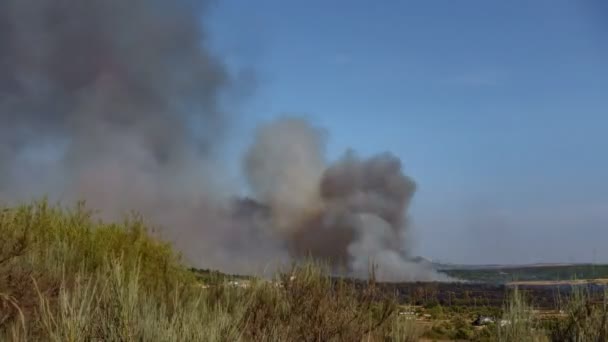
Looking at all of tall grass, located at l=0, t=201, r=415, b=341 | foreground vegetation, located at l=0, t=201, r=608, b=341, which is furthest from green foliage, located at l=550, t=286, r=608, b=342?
tall grass, located at l=0, t=201, r=415, b=341

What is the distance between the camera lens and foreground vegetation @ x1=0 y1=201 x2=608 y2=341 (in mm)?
9352

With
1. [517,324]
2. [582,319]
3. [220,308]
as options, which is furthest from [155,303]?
[582,319]

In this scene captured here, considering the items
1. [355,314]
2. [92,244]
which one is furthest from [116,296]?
[92,244]

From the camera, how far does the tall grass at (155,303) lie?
30.3ft

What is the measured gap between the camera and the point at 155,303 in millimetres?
12484

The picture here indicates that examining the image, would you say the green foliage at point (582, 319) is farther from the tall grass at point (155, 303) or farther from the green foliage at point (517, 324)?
the tall grass at point (155, 303)

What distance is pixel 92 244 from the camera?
22469mm

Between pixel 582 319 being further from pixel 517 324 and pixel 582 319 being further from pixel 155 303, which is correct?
pixel 155 303

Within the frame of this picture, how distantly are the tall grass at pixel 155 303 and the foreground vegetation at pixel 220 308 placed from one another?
0.10ft

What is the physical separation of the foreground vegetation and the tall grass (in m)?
0.03

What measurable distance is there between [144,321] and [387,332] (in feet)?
24.1

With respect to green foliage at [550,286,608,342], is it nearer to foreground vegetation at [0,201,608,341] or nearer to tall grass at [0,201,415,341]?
foreground vegetation at [0,201,608,341]

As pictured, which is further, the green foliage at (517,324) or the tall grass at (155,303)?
the green foliage at (517,324)

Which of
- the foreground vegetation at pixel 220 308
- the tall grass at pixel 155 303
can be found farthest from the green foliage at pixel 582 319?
the tall grass at pixel 155 303
